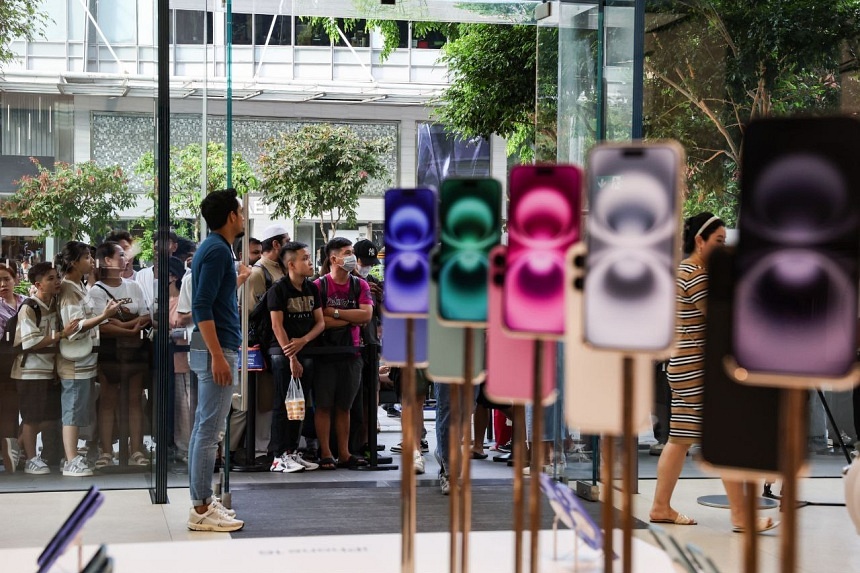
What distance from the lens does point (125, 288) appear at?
5.48 metres

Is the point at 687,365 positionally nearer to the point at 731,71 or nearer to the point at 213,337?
the point at 213,337

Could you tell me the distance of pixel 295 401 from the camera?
19.5 feet

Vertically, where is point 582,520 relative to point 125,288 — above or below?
below

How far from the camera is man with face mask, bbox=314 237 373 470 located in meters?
6.23

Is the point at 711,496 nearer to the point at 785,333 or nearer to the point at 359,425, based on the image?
the point at 359,425

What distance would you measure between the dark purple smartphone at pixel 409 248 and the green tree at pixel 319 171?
46.9 ft

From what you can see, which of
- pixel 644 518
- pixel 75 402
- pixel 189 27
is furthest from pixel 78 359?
pixel 644 518

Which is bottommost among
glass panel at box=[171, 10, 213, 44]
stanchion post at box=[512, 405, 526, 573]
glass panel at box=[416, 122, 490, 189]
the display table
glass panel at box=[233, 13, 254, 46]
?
the display table

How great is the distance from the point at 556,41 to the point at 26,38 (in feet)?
8.87

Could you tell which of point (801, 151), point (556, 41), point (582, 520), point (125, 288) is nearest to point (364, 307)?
point (125, 288)

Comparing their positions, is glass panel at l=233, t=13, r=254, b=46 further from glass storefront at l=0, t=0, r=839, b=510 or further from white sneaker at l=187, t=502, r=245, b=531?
white sneaker at l=187, t=502, r=245, b=531

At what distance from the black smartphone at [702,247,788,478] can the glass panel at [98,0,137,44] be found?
4.74 metres

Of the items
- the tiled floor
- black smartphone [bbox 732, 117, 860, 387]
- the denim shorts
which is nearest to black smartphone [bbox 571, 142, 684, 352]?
black smartphone [bbox 732, 117, 860, 387]

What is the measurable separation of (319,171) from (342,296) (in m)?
9.95
